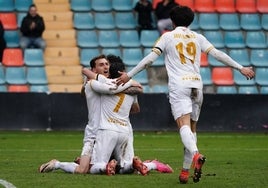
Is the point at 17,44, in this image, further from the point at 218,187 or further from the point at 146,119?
the point at 218,187

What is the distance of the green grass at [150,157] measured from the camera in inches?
422

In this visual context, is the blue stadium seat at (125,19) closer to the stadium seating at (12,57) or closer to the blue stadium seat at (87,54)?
A: the blue stadium seat at (87,54)

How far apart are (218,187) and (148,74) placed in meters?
13.8

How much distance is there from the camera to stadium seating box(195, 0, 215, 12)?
1019 inches

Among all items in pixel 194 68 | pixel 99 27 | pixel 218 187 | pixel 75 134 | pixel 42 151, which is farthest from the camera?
pixel 99 27

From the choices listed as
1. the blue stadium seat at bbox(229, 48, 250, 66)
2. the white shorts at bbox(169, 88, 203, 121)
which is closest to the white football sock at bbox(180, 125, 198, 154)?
the white shorts at bbox(169, 88, 203, 121)

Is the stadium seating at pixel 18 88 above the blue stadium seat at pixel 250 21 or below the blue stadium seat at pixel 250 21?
below

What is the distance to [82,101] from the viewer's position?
21.5 metres

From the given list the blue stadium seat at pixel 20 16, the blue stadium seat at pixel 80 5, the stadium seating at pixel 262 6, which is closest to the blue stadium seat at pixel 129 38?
the blue stadium seat at pixel 80 5

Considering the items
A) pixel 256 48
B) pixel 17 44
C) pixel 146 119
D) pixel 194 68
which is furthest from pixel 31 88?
pixel 194 68

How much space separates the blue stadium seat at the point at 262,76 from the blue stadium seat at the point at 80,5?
4673mm

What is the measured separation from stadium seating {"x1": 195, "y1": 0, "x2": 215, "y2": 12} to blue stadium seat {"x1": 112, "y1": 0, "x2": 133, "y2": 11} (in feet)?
5.97

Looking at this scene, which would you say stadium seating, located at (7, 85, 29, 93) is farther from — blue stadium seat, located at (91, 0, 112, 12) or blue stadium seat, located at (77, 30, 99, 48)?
blue stadium seat, located at (91, 0, 112, 12)

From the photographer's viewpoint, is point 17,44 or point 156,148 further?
point 17,44
